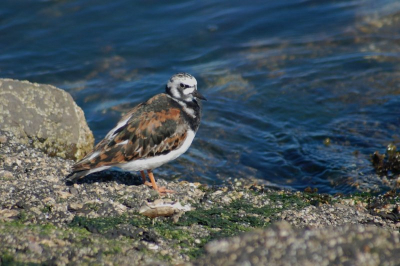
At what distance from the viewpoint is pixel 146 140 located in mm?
4918

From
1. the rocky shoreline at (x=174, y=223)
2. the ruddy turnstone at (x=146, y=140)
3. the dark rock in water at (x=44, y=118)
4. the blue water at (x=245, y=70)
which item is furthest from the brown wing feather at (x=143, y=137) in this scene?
the blue water at (x=245, y=70)

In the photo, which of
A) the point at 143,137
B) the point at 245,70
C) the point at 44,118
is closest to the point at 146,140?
the point at 143,137

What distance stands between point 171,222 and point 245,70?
19.0 ft

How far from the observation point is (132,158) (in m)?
4.87

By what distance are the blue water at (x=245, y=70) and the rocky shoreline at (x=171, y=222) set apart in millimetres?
1513

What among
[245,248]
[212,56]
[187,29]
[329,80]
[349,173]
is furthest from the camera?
[187,29]

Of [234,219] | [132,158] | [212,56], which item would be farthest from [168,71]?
[234,219]

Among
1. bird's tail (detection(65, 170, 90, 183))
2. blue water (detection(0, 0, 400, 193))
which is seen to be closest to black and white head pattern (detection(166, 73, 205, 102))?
bird's tail (detection(65, 170, 90, 183))

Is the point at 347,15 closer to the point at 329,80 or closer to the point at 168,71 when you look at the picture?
the point at 329,80

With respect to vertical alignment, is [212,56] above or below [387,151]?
above

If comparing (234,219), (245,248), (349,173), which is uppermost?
(245,248)

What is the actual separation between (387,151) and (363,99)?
1.99 meters

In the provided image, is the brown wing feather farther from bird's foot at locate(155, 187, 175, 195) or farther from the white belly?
bird's foot at locate(155, 187, 175, 195)

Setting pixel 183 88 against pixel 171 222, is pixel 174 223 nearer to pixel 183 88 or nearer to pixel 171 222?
pixel 171 222
